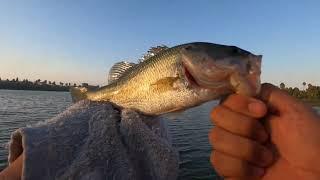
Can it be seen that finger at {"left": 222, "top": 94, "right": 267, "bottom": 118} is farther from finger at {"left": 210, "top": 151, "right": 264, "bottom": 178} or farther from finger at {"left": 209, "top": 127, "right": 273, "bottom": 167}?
finger at {"left": 210, "top": 151, "right": 264, "bottom": 178}

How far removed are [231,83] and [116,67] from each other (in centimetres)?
198

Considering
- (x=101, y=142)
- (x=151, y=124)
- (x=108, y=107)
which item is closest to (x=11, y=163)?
(x=101, y=142)

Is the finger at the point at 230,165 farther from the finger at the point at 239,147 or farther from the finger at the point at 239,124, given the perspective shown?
the finger at the point at 239,124

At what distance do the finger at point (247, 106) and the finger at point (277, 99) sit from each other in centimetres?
11

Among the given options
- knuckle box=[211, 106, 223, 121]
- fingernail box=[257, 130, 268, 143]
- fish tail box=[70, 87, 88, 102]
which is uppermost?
fish tail box=[70, 87, 88, 102]

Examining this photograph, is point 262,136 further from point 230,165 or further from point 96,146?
point 96,146

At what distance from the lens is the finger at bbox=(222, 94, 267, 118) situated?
2.51m

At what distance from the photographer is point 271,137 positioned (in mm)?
2748

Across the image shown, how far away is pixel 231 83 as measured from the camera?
2623mm

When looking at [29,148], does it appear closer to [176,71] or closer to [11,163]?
[11,163]

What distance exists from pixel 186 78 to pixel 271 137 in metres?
0.81

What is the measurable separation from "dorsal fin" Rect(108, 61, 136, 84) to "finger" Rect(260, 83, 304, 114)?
1872mm

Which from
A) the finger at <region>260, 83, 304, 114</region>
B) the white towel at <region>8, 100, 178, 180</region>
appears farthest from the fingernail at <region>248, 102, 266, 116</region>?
the white towel at <region>8, 100, 178, 180</region>

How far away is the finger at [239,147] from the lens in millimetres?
2656
